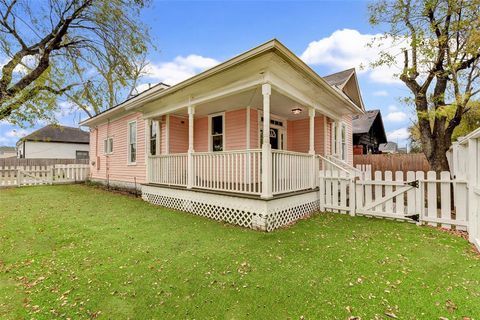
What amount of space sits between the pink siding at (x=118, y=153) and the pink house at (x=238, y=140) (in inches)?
2.0

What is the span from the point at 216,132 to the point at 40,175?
11819mm

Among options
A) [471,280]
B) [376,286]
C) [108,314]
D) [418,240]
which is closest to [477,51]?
[418,240]

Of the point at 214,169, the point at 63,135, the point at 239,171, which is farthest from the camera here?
the point at 63,135

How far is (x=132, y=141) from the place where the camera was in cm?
1067

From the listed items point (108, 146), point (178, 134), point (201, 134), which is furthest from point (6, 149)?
point (201, 134)

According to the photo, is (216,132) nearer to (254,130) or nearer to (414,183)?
(254,130)

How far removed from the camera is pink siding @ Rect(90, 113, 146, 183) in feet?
33.0

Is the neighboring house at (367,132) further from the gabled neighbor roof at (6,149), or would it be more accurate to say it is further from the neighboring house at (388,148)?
the gabled neighbor roof at (6,149)

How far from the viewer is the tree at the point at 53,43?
8.83m

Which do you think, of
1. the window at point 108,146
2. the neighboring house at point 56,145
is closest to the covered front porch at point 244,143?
the window at point 108,146

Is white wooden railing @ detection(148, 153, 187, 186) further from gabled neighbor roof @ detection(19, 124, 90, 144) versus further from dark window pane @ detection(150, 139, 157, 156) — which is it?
gabled neighbor roof @ detection(19, 124, 90, 144)

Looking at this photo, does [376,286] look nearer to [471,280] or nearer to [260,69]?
[471,280]

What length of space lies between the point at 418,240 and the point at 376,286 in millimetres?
2315

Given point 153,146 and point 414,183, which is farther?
point 153,146
